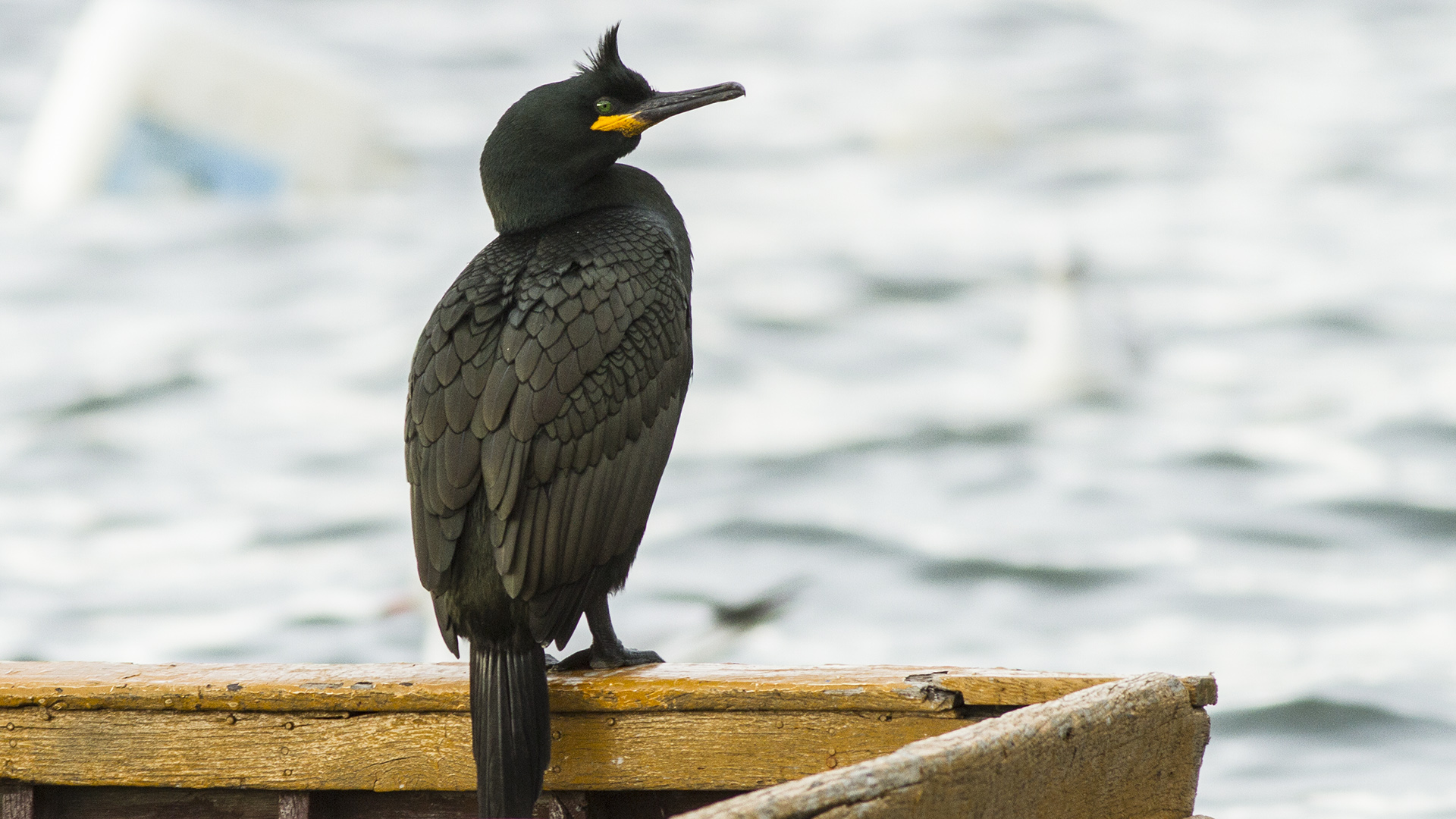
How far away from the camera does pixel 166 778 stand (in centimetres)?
309

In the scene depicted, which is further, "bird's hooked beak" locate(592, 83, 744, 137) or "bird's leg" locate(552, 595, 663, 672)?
"bird's hooked beak" locate(592, 83, 744, 137)

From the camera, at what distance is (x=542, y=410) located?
2.89m

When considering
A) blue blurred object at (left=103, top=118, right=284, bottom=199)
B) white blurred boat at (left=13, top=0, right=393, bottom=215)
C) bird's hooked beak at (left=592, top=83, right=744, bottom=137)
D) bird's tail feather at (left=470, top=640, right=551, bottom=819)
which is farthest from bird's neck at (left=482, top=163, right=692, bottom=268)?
blue blurred object at (left=103, top=118, right=284, bottom=199)

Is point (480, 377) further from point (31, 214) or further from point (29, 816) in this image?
point (31, 214)

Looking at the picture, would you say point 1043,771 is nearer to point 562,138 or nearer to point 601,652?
point 601,652

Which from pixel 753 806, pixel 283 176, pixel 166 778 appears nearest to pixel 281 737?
pixel 166 778

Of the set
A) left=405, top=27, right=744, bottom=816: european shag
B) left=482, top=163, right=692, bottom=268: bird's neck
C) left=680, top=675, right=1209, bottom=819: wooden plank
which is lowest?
left=680, top=675, right=1209, bottom=819: wooden plank

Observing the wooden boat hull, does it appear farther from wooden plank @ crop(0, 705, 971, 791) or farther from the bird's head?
the bird's head

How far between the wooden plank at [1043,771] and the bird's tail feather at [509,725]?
616mm

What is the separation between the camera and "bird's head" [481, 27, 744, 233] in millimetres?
3193

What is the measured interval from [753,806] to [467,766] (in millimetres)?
1069

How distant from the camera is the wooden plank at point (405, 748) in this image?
113 inches

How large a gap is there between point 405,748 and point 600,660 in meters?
0.41

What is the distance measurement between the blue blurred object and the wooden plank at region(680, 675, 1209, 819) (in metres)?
13.3
